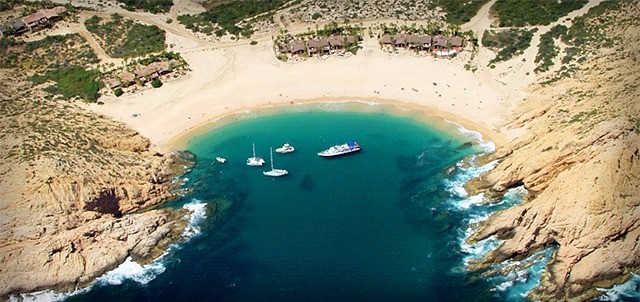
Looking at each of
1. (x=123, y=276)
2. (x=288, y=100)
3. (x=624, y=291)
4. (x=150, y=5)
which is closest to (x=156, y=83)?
(x=288, y=100)

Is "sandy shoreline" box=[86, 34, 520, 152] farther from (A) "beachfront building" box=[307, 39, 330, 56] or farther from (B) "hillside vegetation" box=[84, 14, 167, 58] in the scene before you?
(B) "hillside vegetation" box=[84, 14, 167, 58]

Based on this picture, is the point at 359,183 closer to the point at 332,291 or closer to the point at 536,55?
the point at 332,291

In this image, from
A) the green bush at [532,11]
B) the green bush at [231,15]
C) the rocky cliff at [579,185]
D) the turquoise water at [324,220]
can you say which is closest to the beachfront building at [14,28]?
the green bush at [231,15]

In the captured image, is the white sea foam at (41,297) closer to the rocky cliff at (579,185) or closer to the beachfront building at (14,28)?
the rocky cliff at (579,185)

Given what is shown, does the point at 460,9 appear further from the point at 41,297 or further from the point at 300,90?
the point at 41,297

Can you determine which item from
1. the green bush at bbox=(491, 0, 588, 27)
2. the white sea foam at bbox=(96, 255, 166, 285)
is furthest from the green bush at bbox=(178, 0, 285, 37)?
the white sea foam at bbox=(96, 255, 166, 285)
